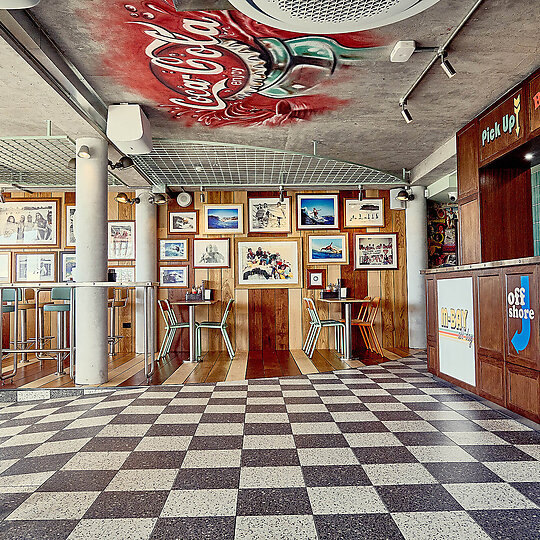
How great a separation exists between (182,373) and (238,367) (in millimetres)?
811

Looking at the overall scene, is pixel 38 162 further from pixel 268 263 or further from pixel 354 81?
pixel 354 81

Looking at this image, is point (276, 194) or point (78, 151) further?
point (276, 194)

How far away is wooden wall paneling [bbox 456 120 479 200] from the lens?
5906 millimetres

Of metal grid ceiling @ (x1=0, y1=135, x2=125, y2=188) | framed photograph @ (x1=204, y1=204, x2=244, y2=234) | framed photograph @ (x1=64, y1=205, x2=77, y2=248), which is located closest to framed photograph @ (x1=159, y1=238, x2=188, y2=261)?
framed photograph @ (x1=204, y1=204, x2=244, y2=234)

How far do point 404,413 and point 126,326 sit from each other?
5940 mm

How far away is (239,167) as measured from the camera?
7.45m

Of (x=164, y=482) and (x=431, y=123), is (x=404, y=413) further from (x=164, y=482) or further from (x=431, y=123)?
(x=431, y=123)

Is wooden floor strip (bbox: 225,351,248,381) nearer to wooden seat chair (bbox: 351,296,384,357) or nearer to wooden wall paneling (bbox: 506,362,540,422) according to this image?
wooden seat chair (bbox: 351,296,384,357)

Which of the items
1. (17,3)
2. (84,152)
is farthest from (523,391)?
(84,152)

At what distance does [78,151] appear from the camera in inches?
212

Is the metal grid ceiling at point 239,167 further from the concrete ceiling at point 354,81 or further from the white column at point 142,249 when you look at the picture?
the white column at point 142,249

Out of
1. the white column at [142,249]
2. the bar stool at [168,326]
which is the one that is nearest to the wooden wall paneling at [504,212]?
the bar stool at [168,326]

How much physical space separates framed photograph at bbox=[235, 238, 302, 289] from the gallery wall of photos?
0.02 meters

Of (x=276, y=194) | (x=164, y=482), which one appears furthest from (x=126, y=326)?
(x=164, y=482)
